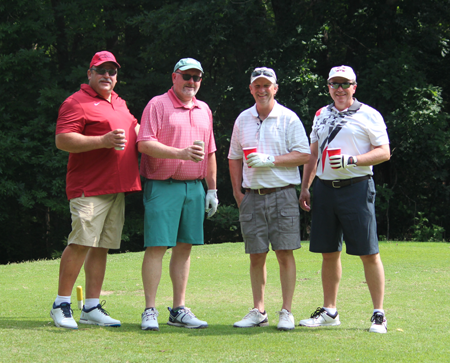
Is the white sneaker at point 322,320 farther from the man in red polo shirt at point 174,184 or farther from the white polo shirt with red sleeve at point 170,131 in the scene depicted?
the white polo shirt with red sleeve at point 170,131

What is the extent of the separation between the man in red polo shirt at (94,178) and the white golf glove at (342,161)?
1.58 meters

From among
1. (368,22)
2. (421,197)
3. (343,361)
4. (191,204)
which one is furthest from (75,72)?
(343,361)

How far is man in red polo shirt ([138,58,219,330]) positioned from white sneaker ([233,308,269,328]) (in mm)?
317

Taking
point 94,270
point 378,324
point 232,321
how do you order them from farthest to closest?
point 232,321 < point 94,270 < point 378,324

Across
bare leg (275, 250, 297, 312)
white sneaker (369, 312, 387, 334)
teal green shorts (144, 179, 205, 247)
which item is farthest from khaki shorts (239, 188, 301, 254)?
white sneaker (369, 312, 387, 334)

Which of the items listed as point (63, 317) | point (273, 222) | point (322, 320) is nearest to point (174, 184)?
point (273, 222)

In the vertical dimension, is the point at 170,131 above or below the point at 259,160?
above

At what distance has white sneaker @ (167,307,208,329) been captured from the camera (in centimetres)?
432

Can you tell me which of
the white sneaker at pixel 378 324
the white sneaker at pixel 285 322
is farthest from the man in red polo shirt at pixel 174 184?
the white sneaker at pixel 378 324

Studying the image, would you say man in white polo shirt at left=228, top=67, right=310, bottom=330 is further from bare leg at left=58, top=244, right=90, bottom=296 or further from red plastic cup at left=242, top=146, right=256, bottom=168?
bare leg at left=58, top=244, right=90, bottom=296

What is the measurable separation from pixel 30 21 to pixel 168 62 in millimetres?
4160

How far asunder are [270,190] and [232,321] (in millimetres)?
1176

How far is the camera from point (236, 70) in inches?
642

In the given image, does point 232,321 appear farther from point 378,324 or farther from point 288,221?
point 378,324
